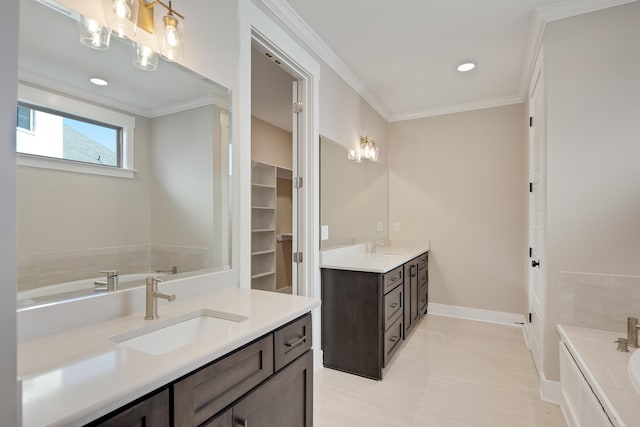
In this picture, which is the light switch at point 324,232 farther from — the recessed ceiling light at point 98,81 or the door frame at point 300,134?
the recessed ceiling light at point 98,81

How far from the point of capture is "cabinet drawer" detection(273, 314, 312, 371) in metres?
1.18

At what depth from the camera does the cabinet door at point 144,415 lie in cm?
67

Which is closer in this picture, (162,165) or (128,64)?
(128,64)

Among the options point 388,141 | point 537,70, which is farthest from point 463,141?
point 537,70

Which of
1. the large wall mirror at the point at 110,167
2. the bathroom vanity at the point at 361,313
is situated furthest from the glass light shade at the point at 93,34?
the bathroom vanity at the point at 361,313

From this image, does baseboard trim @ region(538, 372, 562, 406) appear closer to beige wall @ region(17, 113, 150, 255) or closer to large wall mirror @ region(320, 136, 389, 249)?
large wall mirror @ region(320, 136, 389, 249)

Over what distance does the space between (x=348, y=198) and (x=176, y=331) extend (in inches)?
A: 87.7

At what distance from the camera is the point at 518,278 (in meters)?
3.62

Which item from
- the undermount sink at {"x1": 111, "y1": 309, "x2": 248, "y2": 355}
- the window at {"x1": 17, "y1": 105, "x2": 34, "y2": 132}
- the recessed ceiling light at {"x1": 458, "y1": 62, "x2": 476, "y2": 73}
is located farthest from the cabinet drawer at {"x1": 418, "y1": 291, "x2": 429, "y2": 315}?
the window at {"x1": 17, "y1": 105, "x2": 34, "y2": 132}

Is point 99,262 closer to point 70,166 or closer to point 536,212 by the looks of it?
point 70,166

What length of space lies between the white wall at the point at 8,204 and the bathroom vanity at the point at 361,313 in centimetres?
209

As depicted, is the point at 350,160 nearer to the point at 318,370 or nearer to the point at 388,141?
the point at 388,141

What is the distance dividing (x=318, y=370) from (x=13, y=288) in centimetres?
236

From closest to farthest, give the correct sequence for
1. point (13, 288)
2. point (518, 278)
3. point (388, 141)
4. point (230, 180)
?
point (13, 288) < point (230, 180) < point (518, 278) < point (388, 141)
